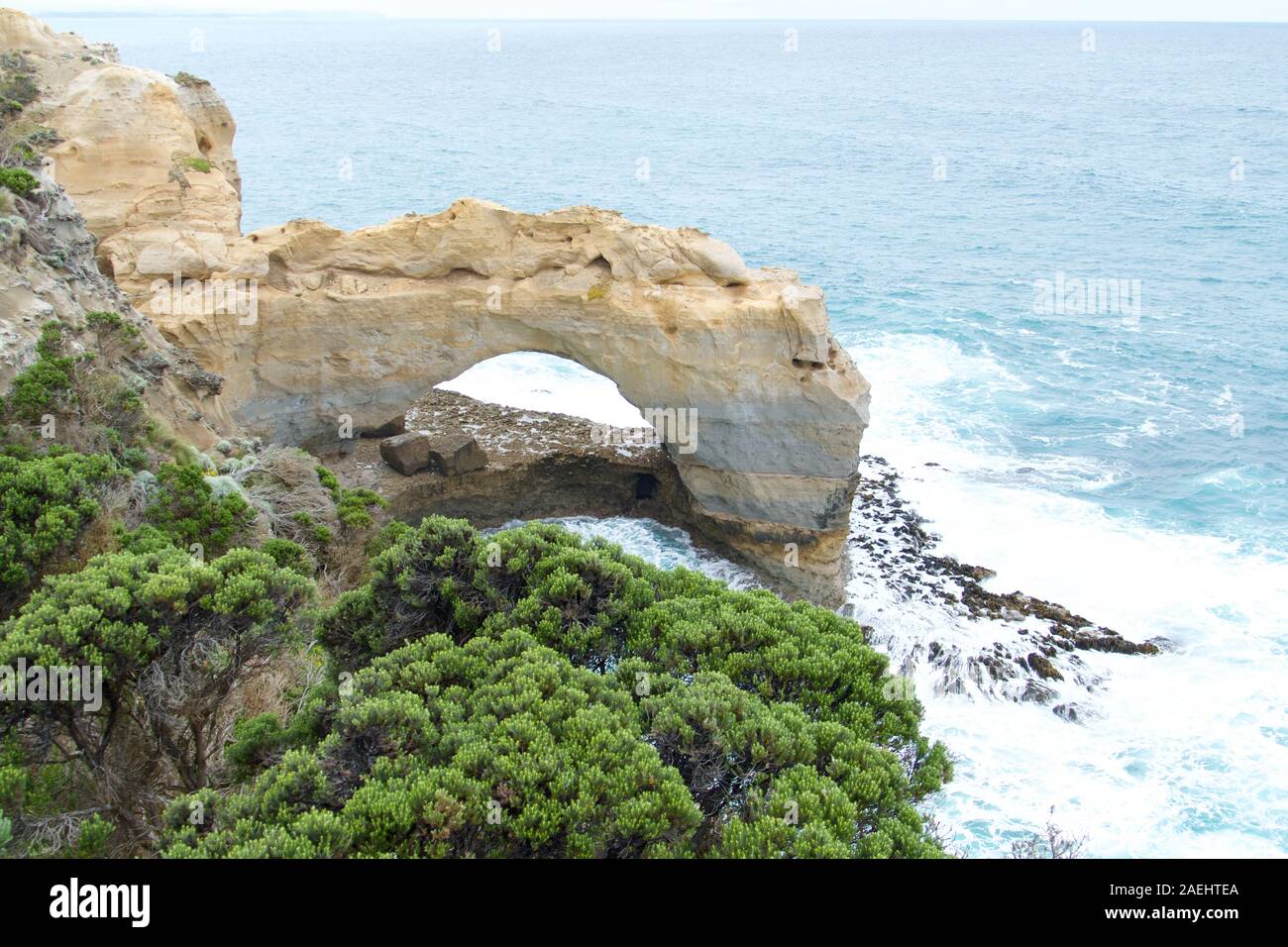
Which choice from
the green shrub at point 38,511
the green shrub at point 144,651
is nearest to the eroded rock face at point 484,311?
the green shrub at point 38,511

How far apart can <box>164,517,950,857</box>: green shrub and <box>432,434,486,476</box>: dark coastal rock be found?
14729 mm

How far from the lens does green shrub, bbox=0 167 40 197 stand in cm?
1991

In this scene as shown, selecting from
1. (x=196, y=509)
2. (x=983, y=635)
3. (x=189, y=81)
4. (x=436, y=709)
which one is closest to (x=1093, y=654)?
(x=983, y=635)

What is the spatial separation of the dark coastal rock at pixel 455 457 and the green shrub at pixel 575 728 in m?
14.7

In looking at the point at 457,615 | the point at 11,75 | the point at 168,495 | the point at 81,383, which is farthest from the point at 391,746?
the point at 11,75

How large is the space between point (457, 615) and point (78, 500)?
678cm

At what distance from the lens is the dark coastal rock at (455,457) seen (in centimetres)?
2842

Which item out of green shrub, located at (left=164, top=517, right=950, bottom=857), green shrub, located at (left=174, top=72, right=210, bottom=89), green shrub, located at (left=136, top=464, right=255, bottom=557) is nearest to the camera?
green shrub, located at (left=164, top=517, right=950, bottom=857)

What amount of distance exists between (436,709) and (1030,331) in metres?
43.2

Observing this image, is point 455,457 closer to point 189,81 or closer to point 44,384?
point 44,384

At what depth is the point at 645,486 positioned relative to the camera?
99.8 feet

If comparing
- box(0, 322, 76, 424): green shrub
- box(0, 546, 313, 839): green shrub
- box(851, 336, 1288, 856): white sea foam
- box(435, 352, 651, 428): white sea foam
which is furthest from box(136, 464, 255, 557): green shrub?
box(435, 352, 651, 428): white sea foam

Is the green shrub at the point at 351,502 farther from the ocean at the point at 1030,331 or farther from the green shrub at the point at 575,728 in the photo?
the green shrub at the point at 575,728

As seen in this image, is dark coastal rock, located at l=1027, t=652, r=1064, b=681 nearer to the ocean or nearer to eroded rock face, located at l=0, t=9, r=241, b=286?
the ocean
